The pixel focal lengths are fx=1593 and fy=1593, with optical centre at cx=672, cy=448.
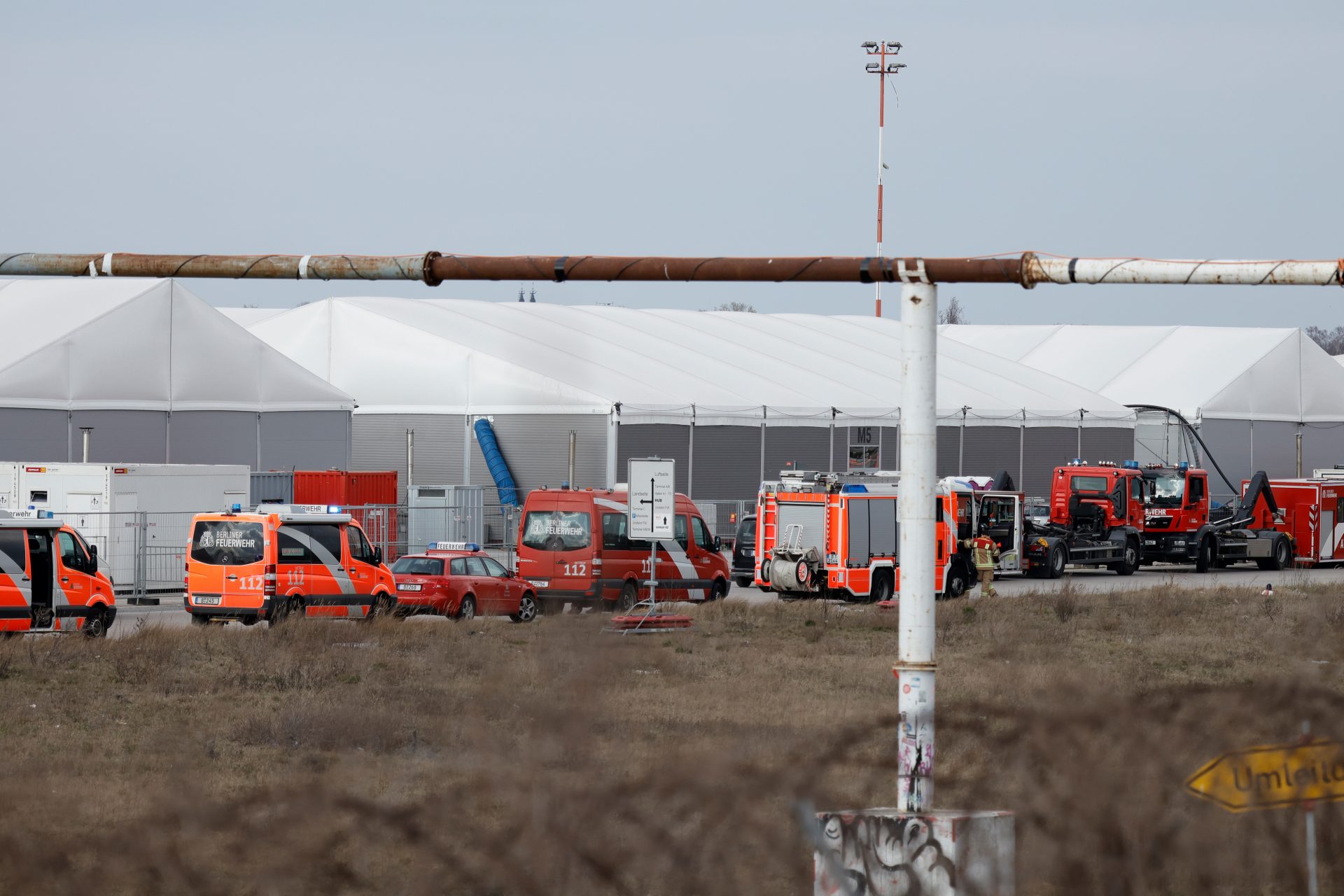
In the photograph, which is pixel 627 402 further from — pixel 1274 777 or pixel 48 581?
pixel 1274 777

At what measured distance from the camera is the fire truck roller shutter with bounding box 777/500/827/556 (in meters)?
31.4

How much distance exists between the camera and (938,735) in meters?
7.38

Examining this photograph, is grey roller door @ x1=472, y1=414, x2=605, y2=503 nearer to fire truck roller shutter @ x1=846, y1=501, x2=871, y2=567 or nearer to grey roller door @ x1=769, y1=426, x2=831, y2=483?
grey roller door @ x1=769, y1=426, x2=831, y2=483

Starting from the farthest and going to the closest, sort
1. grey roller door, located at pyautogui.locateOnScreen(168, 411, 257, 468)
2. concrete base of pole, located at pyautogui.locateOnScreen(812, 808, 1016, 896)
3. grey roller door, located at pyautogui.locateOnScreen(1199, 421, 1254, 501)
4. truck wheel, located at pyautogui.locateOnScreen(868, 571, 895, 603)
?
grey roller door, located at pyautogui.locateOnScreen(1199, 421, 1254, 501) < grey roller door, located at pyautogui.locateOnScreen(168, 411, 257, 468) < truck wheel, located at pyautogui.locateOnScreen(868, 571, 895, 603) < concrete base of pole, located at pyautogui.locateOnScreen(812, 808, 1016, 896)

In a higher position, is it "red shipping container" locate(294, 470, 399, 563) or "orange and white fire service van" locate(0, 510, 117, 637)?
"red shipping container" locate(294, 470, 399, 563)

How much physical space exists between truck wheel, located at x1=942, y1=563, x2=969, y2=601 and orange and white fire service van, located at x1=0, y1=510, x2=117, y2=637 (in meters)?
17.2

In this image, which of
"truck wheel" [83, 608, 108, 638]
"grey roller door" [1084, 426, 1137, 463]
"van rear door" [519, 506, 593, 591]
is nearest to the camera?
"truck wheel" [83, 608, 108, 638]

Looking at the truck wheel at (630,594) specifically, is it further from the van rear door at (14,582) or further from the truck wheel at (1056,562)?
the truck wheel at (1056,562)

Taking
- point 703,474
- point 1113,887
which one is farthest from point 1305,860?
point 703,474

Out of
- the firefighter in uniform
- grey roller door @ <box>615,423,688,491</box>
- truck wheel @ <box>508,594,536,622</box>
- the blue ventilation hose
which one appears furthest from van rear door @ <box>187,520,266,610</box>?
grey roller door @ <box>615,423,688,491</box>

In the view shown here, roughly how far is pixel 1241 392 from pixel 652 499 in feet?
139

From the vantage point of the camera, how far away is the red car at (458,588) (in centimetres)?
2573

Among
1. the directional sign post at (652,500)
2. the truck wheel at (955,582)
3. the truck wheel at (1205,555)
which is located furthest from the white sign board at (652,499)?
the truck wheel at (1205,555)

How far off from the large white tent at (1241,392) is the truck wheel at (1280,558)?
1167cm
